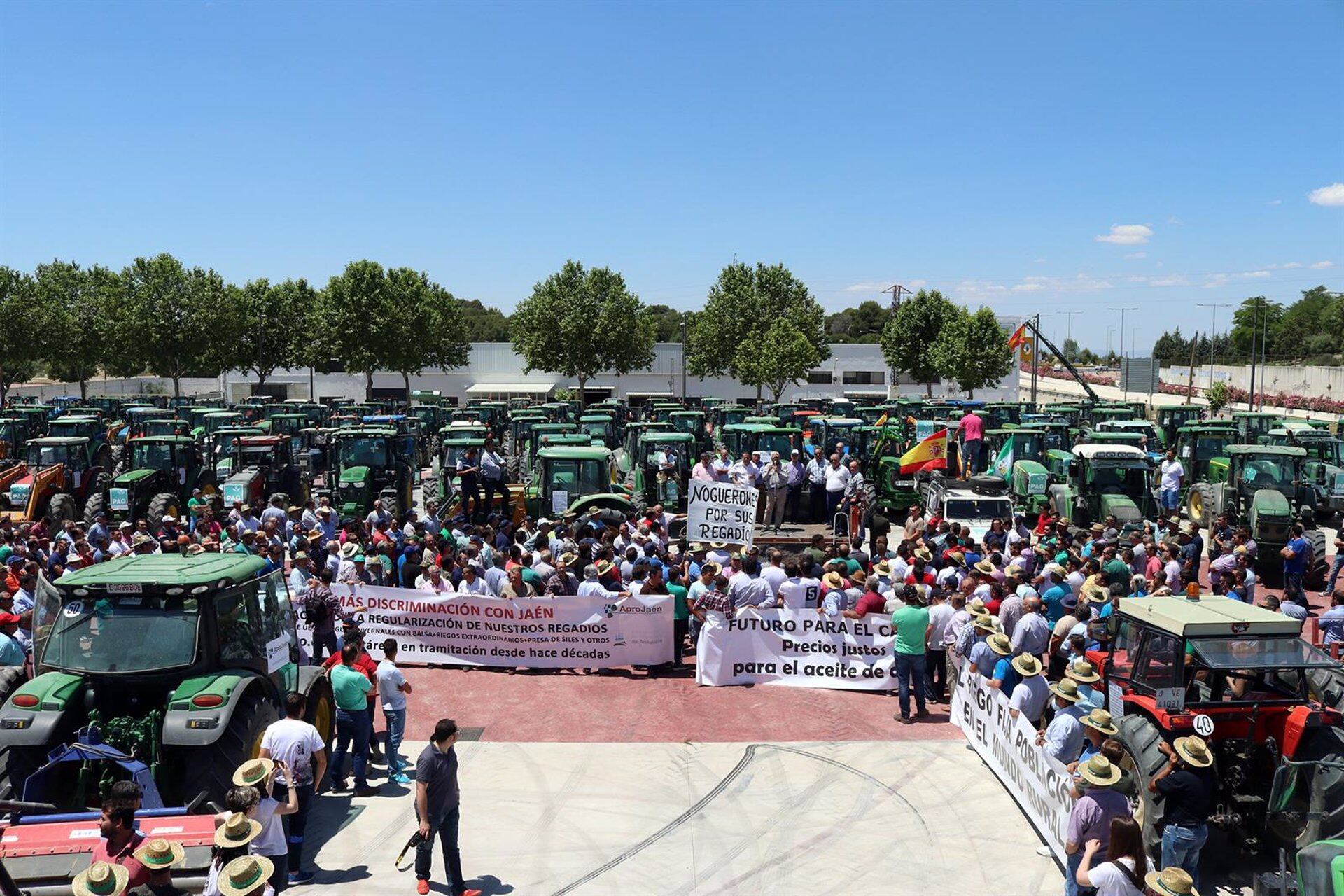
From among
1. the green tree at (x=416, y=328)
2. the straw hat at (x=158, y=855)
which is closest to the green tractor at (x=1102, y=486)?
the straw hat at (x=158, y=855)

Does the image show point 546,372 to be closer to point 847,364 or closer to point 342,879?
point 847,364

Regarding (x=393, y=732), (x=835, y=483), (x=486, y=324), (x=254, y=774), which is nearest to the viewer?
(x=254, y=774)

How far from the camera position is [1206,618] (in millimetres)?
7762

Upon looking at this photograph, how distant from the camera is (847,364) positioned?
73.6 metres

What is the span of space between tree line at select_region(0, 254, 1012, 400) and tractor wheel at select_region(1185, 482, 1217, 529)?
3732 centimetres

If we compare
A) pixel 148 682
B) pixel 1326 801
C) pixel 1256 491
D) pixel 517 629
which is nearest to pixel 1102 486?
pixel 1256 491

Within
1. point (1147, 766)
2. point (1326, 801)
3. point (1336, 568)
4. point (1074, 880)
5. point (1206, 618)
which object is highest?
point (1206, 618)

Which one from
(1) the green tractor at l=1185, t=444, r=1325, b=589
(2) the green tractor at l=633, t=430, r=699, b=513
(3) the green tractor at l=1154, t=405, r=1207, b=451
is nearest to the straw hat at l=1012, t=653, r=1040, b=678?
(2) the green tractor at l=633, t=430, r=699, b=513

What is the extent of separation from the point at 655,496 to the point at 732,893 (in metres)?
15.2

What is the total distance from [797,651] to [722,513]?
3.19 metres

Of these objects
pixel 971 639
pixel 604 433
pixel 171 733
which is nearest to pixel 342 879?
pixel 171 733

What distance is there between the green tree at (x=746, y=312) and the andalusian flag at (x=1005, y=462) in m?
37.8

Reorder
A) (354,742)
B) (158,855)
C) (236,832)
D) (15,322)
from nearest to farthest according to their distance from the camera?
1. (158,855)
2. (236,832)
3. (354,742)
4. (15,322)

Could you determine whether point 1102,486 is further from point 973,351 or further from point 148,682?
point 973,351
